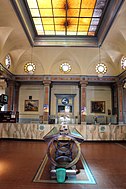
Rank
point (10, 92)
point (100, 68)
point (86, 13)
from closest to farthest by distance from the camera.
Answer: point (86, 13) < point (10, 92) < point (100, 68)

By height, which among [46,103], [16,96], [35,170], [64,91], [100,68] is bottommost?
[35,170]

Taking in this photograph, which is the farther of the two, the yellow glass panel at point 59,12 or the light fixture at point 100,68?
the light fixture at point 100,68

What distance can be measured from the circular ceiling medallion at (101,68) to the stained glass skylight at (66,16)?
13.3 feet

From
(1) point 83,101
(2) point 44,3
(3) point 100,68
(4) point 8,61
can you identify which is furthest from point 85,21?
(4) point 8,61

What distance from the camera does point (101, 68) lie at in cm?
1625

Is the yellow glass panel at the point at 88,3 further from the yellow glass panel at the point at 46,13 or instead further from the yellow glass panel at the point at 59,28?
the yellow glass panel at the point at 59,28

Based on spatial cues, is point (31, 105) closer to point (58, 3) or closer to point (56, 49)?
point (56, 49)

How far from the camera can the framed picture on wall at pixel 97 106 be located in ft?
59.0

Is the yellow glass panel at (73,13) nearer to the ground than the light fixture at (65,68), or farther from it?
farther from it

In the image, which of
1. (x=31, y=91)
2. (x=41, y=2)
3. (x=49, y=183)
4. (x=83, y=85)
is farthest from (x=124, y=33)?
(x=31, y=91)

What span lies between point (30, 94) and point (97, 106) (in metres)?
7.39

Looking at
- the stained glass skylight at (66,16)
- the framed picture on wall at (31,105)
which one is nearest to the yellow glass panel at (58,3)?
the stained glass skylight at (66,16)

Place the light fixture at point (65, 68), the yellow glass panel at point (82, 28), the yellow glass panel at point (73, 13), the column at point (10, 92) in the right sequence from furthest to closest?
the light fixture at point (65, 68) < the column at point (10, 92) < the yellow glass panel at point (82, 28) < the yellow glass panel at point (73, 13)

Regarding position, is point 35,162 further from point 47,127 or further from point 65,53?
point 65,53
